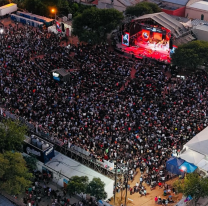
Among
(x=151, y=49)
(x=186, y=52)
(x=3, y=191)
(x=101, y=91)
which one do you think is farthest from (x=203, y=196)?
(x=151, y=49)

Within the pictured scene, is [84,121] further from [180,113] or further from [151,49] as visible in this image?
[151,49]

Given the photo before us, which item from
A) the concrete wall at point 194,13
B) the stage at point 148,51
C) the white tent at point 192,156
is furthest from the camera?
the concrete wall at point 194,13

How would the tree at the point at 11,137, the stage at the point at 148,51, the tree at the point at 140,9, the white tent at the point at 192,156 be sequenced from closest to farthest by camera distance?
the tree at the point at 11,137 → the white tent at the point at 192,156 → the stage at the point at 148,51 → the tree at the point at 140,9

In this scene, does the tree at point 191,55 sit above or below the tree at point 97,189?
above

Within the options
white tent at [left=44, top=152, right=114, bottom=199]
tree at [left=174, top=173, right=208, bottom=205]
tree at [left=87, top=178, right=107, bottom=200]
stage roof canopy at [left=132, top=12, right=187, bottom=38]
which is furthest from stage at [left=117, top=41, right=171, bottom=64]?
tree at [left=87, top=178, right=107, bottom=200]

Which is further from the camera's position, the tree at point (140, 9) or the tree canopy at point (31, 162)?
the tree at point (140, 9)

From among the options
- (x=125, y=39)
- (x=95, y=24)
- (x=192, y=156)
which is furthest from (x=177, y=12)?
(x=192, y=156)

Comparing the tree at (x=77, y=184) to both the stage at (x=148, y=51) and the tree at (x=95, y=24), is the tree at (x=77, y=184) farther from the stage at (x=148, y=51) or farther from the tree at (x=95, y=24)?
the tree at (x=95, y=24)

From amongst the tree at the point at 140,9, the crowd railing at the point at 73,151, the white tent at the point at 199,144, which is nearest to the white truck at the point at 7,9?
the tree at the point at 140,9
